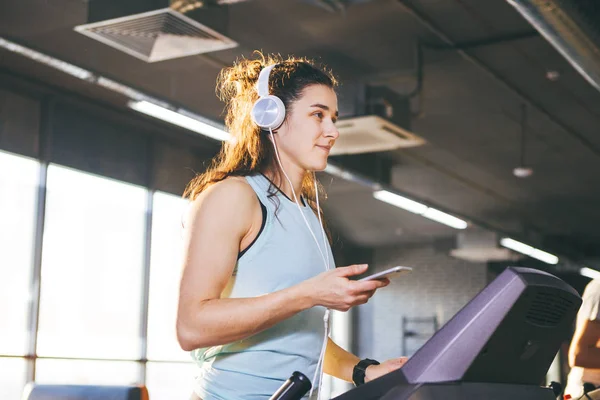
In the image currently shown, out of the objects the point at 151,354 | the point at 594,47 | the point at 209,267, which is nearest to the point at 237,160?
the point at 209,267

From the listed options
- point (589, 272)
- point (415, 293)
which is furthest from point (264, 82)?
point (589, 272)

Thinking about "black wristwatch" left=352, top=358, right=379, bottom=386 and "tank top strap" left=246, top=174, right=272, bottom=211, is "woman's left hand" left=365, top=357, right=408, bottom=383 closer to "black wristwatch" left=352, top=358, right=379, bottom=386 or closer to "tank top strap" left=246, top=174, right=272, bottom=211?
"black wristwatch" left=352, top=358, right=379, bottom=386

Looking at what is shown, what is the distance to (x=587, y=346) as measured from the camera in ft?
10.4

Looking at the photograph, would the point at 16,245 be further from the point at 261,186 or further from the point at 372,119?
the point at 261,186

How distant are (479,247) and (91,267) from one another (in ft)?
22.7

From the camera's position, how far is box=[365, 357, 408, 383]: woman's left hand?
145cm

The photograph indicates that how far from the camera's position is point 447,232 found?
13.7m

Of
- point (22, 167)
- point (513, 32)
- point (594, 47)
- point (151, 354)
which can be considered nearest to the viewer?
point (594, 47)

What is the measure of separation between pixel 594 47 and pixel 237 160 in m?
2.85

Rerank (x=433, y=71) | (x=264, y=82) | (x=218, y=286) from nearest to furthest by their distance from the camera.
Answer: (x=218, y=286)
(x=264, y=82)
(x=433, y=71)

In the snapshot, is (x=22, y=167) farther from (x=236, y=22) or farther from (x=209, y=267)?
(x=209, y=267)

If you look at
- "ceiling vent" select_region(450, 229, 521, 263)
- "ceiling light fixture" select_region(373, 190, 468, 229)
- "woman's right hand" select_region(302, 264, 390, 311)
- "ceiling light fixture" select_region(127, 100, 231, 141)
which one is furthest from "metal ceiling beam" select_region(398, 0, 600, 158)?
"woman's right hand" select_region(302, 264, 390, 311)

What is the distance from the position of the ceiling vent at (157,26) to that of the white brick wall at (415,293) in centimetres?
1005

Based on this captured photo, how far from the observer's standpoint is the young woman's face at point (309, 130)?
1.46 m
